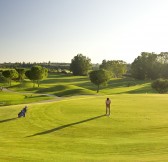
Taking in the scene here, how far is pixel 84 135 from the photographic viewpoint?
94.3 feet

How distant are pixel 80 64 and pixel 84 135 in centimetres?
16410

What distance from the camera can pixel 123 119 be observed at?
35.4 meters

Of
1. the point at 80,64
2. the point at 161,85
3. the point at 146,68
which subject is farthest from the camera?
the point at 80,64

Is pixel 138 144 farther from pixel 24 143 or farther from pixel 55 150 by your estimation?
pixel 24 143

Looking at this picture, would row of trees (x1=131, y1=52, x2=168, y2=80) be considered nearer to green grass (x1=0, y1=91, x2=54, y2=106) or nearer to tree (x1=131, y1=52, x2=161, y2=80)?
tree (x1=131, y1=52, x2=161, y2=80)

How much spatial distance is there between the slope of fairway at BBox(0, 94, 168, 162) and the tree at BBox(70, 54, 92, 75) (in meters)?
147

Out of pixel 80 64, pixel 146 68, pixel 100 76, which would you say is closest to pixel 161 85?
pixel 100 76

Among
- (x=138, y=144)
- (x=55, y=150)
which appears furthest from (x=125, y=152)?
(x=55, y=150)

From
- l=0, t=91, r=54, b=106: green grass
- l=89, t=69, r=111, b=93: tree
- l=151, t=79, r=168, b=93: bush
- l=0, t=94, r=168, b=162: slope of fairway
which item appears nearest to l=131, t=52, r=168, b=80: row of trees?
l=151, t=79, r=168, b=93: bush

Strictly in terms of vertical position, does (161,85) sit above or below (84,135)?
above

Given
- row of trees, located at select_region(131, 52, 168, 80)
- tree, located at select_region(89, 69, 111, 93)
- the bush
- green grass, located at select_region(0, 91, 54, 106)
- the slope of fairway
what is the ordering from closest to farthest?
the slope of fairway
green grass, located at select_region(0, 91, 54, 106)
tree, located at select_region(89, 69, 111, 93)
the bush
row of trees, located at select_region(131, 52, 168, 80)

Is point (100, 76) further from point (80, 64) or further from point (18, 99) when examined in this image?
point (80, 64)

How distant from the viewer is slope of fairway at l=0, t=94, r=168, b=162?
2106cm

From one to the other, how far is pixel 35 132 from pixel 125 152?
11.8 meters
